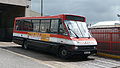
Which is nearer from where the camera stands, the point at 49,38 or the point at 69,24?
the point at 69,24

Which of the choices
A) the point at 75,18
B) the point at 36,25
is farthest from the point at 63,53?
the point at 36,25

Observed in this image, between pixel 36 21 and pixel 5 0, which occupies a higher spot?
pixel 5 0

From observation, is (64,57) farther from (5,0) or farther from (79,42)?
(5,0)

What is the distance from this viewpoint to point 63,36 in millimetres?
12539

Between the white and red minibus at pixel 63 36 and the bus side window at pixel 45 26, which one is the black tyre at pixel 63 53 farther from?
the bus side window at pixel 45 26

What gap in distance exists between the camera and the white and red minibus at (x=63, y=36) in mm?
12042

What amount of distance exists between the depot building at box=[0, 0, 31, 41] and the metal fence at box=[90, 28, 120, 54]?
14663mm

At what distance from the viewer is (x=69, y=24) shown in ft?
42.0

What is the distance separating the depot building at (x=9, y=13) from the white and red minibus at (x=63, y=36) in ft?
39.7

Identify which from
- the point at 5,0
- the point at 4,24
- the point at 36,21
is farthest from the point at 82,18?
the point at 4,24

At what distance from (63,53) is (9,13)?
76.8 feet

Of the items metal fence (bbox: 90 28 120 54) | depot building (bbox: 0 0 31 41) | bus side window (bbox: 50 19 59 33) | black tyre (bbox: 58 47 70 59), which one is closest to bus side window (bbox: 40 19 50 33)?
bus side window (bbox: 50 19 59 33)

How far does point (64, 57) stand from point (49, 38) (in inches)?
78.6

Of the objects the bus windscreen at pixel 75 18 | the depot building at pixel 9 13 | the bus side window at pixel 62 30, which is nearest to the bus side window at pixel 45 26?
the bus side window at pixel 62 30
